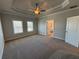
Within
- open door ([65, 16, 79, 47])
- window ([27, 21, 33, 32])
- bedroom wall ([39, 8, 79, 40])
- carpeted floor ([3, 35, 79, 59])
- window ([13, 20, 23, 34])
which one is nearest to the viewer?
carpeted floor ([3, 35, 79, 59])

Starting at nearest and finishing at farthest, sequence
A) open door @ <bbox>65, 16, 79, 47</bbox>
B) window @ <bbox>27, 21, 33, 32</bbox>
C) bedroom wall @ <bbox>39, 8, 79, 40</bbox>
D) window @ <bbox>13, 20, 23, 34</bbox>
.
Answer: open door @ <bbox>65, 16, 79, 47</bbox>
bedroom wall @ <bbox>39, 8, 79, 40</bbox>
window @ <bbox>13, 20, 23, 34</bbox>
window @ <bbox>27, 21, 33, 32</bbox>

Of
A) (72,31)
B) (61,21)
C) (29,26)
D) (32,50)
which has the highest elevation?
(61,21)

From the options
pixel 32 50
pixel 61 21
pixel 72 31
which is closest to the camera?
pixel 32 50

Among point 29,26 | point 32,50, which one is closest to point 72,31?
point 32,50

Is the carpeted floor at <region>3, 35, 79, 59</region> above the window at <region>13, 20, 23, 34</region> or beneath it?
beneath

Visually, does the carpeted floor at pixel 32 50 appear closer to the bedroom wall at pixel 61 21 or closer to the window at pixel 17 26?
the bedroom wall at pixel 61 21

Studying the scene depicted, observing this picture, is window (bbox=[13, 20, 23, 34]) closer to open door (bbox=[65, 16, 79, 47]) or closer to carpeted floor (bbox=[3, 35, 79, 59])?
carpeted floor (bbox=[3, 35, 79, 59])

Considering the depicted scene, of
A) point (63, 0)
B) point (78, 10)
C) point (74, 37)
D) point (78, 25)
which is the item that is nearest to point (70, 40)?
point (74, 37)

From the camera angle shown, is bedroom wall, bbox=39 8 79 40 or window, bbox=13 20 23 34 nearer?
bedroom wall, bbox=39 8 79 40

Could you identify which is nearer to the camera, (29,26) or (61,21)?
(61,21)

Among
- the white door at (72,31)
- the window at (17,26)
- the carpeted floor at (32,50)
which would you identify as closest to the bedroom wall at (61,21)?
the white door at (72,31)

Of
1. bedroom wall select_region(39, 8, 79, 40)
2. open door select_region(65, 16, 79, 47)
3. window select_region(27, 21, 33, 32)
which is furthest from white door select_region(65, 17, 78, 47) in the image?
window select_region(27, 21, 33, 32)

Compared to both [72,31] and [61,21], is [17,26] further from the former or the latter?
[72,31]

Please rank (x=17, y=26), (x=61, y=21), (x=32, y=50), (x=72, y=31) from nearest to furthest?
(x=32, y=50), (x=72, y=31), (x=61, y=21), (x=17, y=26)
